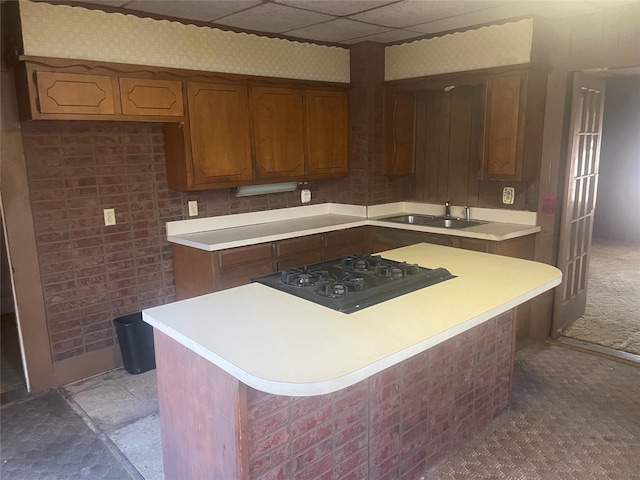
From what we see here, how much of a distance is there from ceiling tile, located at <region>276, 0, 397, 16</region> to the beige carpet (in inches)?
116

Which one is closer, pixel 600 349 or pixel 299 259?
pixel 600 349

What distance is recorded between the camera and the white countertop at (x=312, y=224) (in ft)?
11.5

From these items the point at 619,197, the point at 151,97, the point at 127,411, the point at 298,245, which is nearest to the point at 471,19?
the point at 298,245

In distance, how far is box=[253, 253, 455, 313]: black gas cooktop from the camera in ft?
6.14

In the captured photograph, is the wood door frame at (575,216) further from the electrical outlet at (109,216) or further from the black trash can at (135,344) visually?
the electrical outlet at (109,216)

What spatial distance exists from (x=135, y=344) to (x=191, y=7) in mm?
2276

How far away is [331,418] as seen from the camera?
176cm

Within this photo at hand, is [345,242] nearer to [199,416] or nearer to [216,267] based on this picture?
[216,267]

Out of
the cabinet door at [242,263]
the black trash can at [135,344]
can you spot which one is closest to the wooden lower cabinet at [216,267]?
the cabinet door at [242,263]

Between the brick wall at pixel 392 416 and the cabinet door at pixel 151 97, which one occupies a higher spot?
the cabinet door at pixel 151 97

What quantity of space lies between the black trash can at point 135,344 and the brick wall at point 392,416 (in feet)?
6.38

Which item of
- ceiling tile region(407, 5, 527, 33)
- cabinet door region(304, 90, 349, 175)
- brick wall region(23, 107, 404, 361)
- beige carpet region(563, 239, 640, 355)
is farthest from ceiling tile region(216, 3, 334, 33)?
beige carpet region(563, 239, 640, 355)

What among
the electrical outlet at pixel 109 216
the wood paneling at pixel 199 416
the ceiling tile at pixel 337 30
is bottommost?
the wood paneling at pixel 199 416

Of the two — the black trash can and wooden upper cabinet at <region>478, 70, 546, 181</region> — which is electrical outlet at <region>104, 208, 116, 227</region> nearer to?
the black trash can
